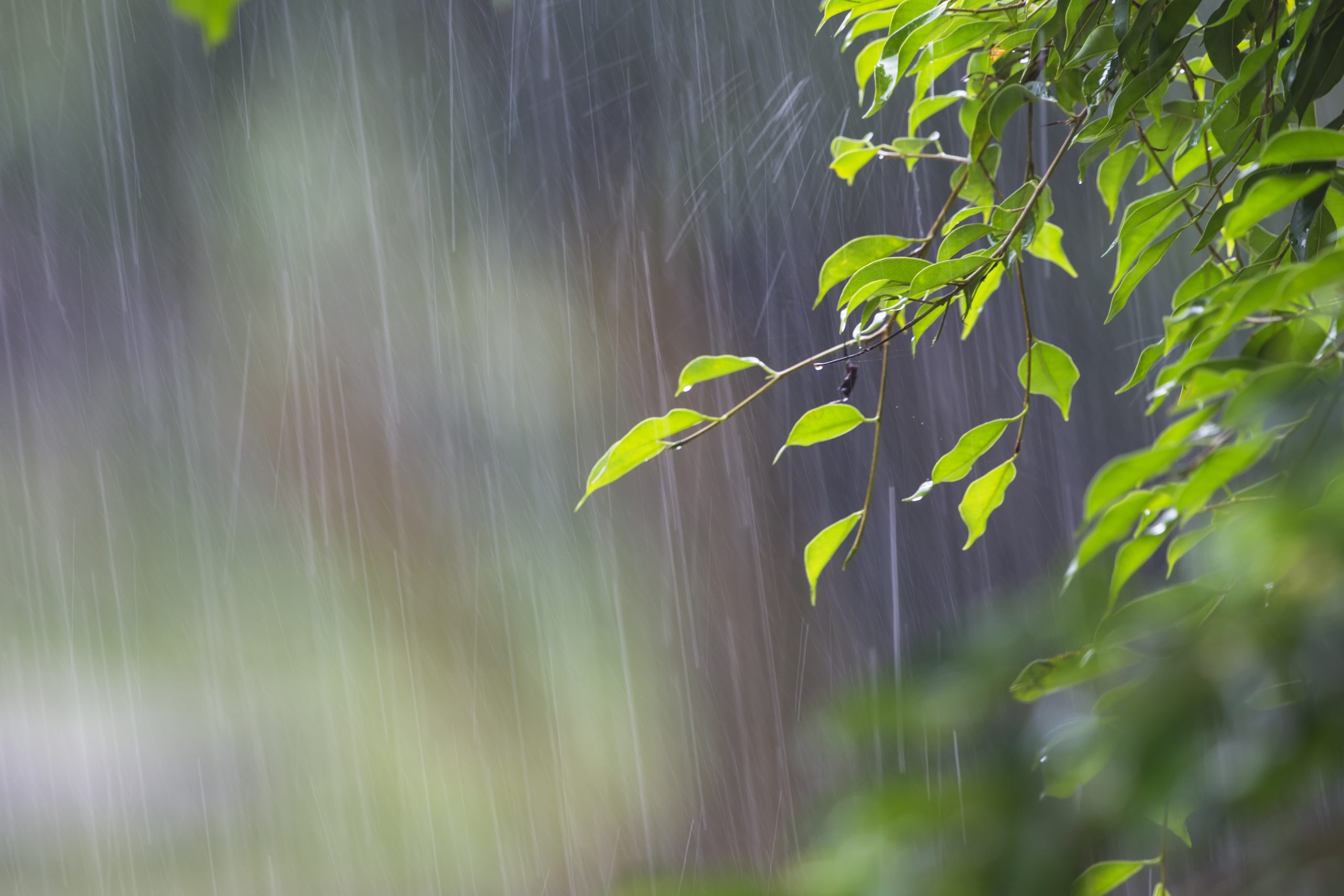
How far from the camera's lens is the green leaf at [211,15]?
0.55 feet

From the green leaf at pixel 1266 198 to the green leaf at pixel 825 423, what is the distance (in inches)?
7.9

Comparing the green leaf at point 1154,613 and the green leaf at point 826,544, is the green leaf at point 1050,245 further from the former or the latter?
the green leaf at point 1154,613

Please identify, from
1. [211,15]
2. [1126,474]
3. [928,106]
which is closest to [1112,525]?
[1126,474]

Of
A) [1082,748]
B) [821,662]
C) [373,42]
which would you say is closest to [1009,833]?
[1082,748]

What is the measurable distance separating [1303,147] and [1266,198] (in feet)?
0.05

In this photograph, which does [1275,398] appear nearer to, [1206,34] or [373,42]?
[1206,34]

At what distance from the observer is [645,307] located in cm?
240

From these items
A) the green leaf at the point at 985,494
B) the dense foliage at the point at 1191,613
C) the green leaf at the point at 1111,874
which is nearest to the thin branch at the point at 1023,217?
the dense foliage at the point at 1191,613

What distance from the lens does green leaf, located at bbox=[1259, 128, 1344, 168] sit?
0.81 ft

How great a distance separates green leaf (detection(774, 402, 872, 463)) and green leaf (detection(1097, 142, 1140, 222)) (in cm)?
20

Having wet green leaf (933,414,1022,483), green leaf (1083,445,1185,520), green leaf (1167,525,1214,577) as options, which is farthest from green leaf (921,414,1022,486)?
green leaf (1083,445,1185,520)

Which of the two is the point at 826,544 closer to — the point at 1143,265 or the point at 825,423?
the point at 825,423

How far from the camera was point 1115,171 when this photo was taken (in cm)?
55

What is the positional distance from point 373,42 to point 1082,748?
326cm
